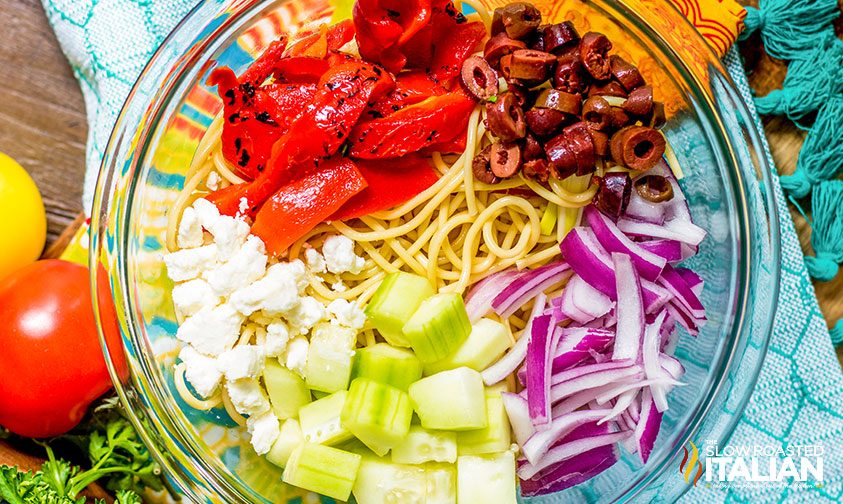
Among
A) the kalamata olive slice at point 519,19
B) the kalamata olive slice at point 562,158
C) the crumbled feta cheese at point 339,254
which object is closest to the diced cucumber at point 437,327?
the crumbled feta cheese at point 339,254

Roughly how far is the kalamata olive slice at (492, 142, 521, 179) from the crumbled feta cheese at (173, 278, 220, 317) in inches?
34.8

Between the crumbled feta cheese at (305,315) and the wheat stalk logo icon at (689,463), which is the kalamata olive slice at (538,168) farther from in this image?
the wheat stalk logo icon at (689,463)

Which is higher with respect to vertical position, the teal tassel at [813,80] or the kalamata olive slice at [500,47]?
the kalamata olive slice at [500,47]

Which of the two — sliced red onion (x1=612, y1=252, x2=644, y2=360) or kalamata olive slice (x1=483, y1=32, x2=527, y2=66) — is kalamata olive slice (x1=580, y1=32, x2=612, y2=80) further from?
sliced red onion (x1=612, y1=252, x2=644, y2=360)

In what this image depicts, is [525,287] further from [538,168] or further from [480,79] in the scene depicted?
[480,79]

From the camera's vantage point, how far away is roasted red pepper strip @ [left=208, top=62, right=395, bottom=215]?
79.5 inches

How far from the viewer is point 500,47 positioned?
Result: 2.09 meters

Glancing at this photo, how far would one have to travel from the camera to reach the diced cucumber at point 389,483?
2125 mm

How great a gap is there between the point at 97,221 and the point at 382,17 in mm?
1066

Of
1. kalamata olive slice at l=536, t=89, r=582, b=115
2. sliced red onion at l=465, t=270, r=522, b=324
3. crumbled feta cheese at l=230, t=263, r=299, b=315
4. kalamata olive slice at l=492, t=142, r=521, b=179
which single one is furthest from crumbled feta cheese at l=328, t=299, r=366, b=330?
kalamata olive slice at l=536, t=89, r=582, b=115

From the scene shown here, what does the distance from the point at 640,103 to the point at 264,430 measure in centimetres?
142

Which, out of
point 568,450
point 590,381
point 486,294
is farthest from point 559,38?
point 568,450

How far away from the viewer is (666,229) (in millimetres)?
2176

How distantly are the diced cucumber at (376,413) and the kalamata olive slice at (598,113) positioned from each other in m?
0.93
